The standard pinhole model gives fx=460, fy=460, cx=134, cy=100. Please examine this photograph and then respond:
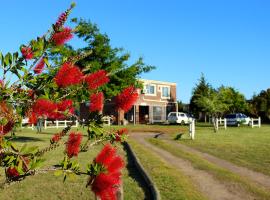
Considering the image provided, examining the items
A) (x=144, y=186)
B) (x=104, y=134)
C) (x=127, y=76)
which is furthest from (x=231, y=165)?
(x=127, y=76)

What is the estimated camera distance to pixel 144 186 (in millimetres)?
12141

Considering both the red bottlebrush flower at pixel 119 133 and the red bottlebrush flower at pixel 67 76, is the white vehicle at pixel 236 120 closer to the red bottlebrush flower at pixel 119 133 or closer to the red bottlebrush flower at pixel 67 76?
the red bottlebrush flower at pixel 119 133

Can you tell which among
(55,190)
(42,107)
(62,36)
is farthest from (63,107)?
(55,190)

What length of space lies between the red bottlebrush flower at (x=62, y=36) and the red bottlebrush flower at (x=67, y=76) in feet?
0.94

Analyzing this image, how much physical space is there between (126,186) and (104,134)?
730 cm

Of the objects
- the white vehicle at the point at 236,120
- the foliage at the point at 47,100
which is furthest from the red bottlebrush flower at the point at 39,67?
the white vehicle at the point at 236,120

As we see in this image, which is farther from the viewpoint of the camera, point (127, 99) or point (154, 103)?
point (154, 103)

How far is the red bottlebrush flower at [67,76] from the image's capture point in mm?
4297

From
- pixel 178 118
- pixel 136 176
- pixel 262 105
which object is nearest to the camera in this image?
pixel 136 176

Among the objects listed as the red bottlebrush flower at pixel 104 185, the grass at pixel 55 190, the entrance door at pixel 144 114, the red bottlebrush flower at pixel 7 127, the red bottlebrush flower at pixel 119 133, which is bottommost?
the grass at pixel 55 190

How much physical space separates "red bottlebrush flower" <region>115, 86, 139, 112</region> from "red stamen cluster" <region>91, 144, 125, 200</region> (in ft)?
1.56

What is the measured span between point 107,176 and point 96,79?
1107mm

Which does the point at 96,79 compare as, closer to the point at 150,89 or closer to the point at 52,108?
the point at 52,108

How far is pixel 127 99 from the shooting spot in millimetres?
4477
